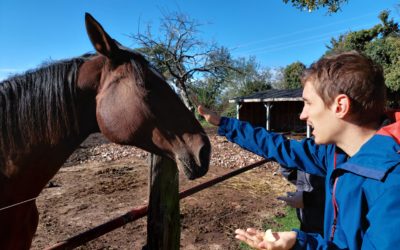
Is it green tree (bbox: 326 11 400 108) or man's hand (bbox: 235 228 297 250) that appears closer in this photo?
man's hand (bbox: 235 228 297 250)

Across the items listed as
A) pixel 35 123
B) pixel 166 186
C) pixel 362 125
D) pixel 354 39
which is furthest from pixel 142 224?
pixel 354 39

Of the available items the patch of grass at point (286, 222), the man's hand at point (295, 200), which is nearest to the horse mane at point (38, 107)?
the man's hand at point (295, 200)

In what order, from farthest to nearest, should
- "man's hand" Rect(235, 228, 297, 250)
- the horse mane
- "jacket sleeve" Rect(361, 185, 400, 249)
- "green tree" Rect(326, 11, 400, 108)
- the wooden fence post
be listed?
"green tree" Rect(326, 11, 400, 108) < the wooden fence post < the horse mane < "man's hand" Rect(235, 228, 297, 250) < "jacket sleeve" Rect(361, 185, 400, 249)

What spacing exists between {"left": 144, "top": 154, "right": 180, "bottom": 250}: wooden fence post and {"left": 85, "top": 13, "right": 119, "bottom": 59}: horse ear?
2.42ft

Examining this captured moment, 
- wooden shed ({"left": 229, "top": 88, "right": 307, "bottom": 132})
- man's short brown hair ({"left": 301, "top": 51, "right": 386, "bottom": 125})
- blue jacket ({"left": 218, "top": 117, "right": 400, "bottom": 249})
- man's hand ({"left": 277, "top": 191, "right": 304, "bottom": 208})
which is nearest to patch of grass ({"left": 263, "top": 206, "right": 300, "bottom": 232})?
man's hand ({"left": 277, "top": 191, "right": 304, "bottom": 208})

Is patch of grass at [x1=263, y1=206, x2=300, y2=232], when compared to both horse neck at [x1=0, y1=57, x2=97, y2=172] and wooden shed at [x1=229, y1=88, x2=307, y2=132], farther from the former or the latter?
wooden shed at [x1=229, y1=88, x2=307, y2=132]

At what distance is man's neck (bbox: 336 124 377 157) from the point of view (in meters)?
1.24

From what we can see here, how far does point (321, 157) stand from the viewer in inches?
73.1

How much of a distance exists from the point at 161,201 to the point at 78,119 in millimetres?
840

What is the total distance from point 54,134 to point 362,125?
1451 millimetres

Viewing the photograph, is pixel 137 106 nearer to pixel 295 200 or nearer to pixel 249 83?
pixel 295 200

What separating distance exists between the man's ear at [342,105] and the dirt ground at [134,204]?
10.5 feet

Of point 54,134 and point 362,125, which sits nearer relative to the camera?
point 362,125

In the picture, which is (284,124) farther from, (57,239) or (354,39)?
(57,239)
